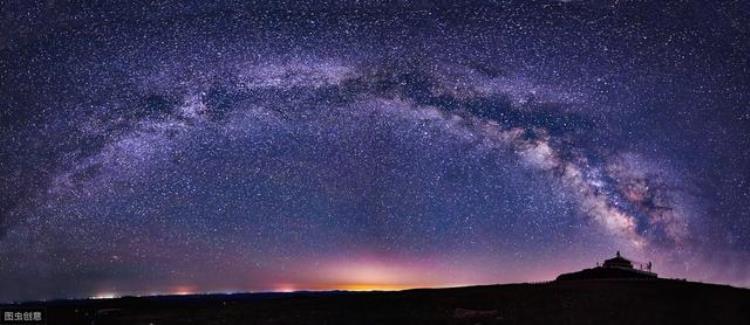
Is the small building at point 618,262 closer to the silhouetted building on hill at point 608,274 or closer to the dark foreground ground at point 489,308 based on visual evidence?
the silhouetted building on hill at point 608,274

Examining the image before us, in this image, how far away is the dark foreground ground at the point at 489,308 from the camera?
1900 centimetres

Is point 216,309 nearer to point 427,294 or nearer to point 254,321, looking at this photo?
point 254,321

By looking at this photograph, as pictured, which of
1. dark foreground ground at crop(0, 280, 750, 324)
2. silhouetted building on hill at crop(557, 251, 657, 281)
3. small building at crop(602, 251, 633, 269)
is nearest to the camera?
dark foreground ground at crop(0, 280, 750, 324)

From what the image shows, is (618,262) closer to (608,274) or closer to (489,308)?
(608,274)

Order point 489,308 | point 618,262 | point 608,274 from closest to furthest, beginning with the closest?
1. point 489,308
2. point 608,274
3. point 618,262

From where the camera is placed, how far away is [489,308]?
2102 cm

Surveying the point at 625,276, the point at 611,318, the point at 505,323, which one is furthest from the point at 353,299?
the point at 625,276

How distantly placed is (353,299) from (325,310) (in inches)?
119

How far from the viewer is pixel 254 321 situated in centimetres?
2070

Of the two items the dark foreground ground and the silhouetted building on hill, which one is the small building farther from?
the dark foreground ground

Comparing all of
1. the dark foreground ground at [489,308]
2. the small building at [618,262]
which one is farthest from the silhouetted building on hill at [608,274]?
the dark foreground ground at [489,308]

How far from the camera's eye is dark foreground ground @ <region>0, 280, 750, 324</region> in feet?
62.3

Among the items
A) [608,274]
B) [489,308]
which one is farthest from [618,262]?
[489,308]

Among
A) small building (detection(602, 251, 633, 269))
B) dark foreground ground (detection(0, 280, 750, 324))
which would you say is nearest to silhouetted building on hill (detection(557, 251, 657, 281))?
small building (detection(602, 251, 633, 269))
